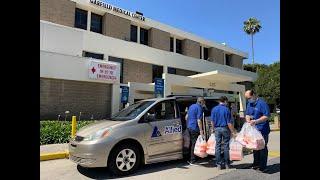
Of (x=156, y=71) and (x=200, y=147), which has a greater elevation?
(x=156, y=71)

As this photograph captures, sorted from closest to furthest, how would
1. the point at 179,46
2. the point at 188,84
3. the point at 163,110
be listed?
the point at 163,110 → the point at 188,84 → the point at 179,46

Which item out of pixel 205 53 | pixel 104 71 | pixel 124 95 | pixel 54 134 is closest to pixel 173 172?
A: pixel 54 134

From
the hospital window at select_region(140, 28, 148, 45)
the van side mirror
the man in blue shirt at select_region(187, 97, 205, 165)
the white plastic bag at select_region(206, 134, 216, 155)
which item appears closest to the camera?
the van side mirror

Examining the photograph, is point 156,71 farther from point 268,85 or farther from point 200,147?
point 200,147

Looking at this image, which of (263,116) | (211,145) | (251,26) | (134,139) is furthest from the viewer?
(251,26)

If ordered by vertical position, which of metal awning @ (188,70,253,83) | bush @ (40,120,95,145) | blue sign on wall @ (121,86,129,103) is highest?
metal awning @ (188,70,253,83)

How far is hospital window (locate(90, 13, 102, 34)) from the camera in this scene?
82.8 feet

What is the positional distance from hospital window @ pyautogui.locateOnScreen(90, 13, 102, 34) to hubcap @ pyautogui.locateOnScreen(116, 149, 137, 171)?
18.9 meters

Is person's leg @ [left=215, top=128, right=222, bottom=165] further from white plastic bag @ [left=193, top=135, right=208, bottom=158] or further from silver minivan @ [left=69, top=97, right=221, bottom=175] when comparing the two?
silver minivan @ [left=69, top=97, right=221, bottom=175]

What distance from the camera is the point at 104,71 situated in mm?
20562

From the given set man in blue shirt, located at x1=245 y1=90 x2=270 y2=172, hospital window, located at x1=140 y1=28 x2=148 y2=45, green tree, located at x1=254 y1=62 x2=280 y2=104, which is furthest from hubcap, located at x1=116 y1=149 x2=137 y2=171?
green tree, located at x1=254 y1=62 x2=280 y2=104

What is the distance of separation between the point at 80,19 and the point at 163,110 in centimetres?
1740

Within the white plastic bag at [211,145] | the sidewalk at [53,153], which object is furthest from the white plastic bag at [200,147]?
the sidewalk at [53,153]
